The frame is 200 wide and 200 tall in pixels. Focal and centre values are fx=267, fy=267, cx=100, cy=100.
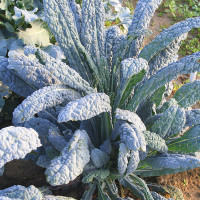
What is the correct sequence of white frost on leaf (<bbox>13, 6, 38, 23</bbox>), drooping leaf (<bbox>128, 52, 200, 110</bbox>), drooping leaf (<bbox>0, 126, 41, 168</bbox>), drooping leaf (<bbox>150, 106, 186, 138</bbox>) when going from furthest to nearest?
white frost on leaf (<bbox>13, 6, 38, 23</bbox>)
drooping leaf (<bbox>150, 106, 186, 138</bbox>)
drooping leaf (<bbox>128, 52, 200, 110</bbox>)
drooping leaf (<bbox>0, 126, 41, 168</bbox>)

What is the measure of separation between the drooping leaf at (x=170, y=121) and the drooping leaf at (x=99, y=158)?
0.90 feet

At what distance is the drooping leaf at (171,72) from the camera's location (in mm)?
1187

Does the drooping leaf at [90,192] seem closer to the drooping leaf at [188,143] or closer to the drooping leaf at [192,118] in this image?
the drooping leaf at [188,143]

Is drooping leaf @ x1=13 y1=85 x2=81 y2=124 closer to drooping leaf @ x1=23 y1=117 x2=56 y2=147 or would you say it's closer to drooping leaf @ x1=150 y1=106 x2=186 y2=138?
drooping leaf @ x1=23 y1=117 x2=56 y2=147

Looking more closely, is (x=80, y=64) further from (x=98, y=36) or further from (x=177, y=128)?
(x=177, y=128)

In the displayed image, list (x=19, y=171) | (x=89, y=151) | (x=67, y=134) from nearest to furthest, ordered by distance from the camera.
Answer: (x=89, y=151) < (x=67, y=134) < (x=19, y=171)

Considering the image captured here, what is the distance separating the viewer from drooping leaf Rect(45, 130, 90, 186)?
1002mm

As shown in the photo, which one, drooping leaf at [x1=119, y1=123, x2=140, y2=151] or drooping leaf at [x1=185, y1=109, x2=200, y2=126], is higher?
drooping leaf at [x1=119, y1=123, x2=140, y2=151]

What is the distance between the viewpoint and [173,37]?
1.30 meters

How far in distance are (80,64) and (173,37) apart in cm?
50

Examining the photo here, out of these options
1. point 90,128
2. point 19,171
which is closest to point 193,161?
point 90,128

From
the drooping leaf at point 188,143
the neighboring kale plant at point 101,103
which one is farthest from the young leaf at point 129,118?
the drooping leaf at point 188,143

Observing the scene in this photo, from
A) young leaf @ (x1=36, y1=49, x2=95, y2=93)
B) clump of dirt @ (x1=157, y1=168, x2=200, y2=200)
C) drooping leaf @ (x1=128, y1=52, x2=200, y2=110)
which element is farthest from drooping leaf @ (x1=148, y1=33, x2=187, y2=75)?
clump of dirt @ (x1=157, y1=168, x2=200, y2=200)

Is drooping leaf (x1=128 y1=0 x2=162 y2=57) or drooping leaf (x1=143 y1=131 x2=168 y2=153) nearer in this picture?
drooping leaf (x1=143 y1=131 x2=168 y2=153)
